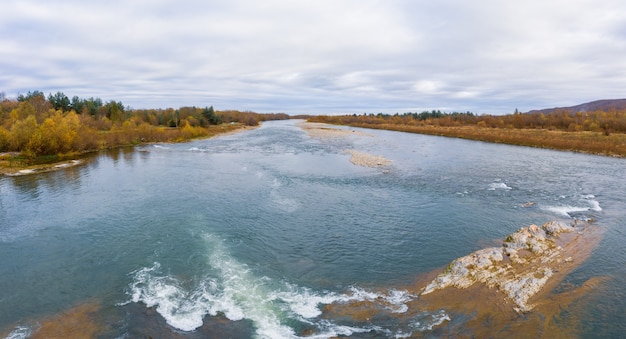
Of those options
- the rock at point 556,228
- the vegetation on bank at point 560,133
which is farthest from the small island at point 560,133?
the rock at point 556,228

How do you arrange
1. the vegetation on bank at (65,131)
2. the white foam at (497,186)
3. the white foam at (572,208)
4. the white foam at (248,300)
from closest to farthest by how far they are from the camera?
the white foam at (248,300), the white foam at (572,208), the white foam at (497,186), the vegetation on bank at (65,131)

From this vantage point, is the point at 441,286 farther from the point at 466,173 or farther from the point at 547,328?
the point at 466,173

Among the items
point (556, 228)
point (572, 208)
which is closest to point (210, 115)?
point (572, 208)

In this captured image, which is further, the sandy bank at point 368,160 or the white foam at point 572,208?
the sandy bank at point 368,160

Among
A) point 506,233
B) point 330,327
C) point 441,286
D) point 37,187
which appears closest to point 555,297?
point 441,286

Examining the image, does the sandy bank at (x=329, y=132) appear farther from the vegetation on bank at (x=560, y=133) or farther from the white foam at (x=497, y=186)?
the white foam at (x=497, y=186)

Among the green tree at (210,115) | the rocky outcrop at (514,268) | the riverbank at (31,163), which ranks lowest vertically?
the rocky outcrop at (514,268)

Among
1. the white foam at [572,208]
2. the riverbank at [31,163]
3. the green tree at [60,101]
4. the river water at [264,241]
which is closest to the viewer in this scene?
the river water at [264,241]
